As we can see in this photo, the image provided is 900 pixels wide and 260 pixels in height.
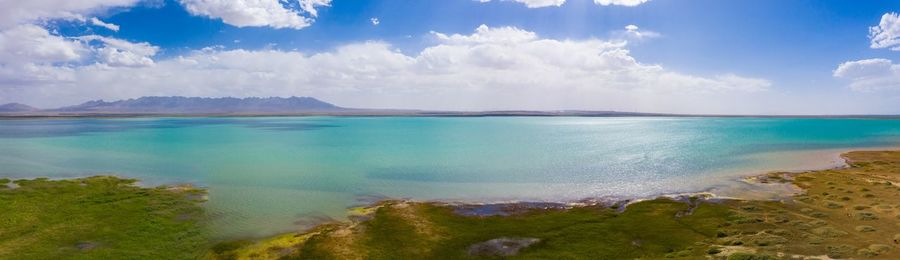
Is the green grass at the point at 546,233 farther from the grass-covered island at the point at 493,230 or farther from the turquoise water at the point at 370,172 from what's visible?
the turquoise water at the point at 370,172

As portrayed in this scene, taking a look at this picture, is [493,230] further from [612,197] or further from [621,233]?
[612,197]

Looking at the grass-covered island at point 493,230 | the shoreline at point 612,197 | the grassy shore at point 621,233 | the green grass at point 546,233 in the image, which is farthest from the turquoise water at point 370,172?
the green grass at point 546,233

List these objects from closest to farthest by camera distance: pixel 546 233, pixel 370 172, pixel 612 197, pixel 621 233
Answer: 1. pixel 621 233
2. pixel 546 233
3. pixel 612 197
4. pixel 370 172

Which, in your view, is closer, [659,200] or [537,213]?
[537,213]

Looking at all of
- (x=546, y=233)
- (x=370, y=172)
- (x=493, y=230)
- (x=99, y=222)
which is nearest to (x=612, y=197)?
(x=546, y=233)

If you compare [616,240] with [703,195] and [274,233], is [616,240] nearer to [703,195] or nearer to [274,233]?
[703,195]

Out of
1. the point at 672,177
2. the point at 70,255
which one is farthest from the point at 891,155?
→ the point at 70,255
